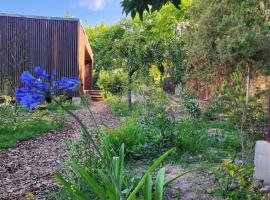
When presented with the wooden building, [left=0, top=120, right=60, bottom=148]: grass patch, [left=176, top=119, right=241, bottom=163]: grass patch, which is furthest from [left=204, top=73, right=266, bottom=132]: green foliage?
the wooden building

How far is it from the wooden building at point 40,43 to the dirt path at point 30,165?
8.67 metres

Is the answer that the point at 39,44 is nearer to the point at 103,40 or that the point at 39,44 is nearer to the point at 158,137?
the point at 158,137

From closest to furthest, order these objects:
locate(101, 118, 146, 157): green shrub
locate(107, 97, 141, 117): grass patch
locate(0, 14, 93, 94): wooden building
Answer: locate(101, 118, 146, 157): green shrub, locate(107, 97, 141, 117): grass patch, locate(0, 14, 93, 94): wooden building

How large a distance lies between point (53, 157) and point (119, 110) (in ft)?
23.1

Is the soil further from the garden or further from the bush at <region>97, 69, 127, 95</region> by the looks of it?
the bush at <region>97, 69, 127, 95</region>

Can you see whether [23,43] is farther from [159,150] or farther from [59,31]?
[159,150]

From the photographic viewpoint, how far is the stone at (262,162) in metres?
3.48

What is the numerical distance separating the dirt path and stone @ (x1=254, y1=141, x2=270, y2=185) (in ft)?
7.24

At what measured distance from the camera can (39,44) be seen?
15492 mm

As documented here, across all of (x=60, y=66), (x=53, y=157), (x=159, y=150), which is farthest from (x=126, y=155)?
(x=60, y=66)

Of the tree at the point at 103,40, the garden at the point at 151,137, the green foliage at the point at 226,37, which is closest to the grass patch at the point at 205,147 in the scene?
the garden at the point at 151,137

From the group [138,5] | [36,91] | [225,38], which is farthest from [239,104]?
[225,38]

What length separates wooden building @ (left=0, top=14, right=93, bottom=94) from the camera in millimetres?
15133

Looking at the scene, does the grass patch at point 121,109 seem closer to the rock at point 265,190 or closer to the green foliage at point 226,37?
the green foliage at point 226,37
